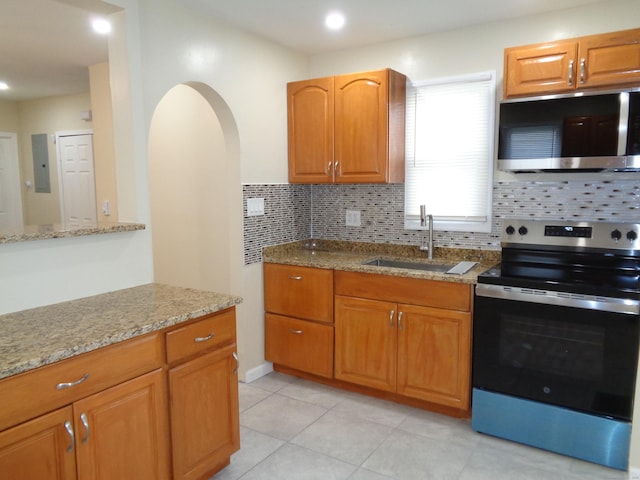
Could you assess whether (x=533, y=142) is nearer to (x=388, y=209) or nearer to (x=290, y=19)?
(x=388, y=209)

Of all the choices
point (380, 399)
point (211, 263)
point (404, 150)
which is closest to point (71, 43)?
point (211, 263)

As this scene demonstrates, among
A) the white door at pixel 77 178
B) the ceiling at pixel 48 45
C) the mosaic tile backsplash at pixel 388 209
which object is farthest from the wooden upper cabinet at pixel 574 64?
the white door at pixel 77 178

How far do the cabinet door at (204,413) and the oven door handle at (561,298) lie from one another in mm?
1362

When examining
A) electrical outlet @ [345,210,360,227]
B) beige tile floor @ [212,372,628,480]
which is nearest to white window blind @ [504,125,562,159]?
electrical outlet @ [345,210,360,227]

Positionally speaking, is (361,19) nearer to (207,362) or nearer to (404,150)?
(404,150)

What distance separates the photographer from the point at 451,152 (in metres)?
3.12

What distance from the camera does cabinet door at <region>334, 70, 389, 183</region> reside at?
2984 millimetres

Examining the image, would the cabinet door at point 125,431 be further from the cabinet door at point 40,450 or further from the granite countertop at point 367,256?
the granite countertop at point 367,256

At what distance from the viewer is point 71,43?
3.42 metres

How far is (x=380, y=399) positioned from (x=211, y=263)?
1.52 metres

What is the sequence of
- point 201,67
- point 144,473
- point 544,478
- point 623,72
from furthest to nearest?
point 201,67, point 623,72, point 544,478, point 144,473

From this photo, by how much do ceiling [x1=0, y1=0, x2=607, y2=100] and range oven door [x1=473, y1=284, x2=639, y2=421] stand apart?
1.61 m

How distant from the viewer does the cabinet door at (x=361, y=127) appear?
298cm

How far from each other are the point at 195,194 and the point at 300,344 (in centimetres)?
137
